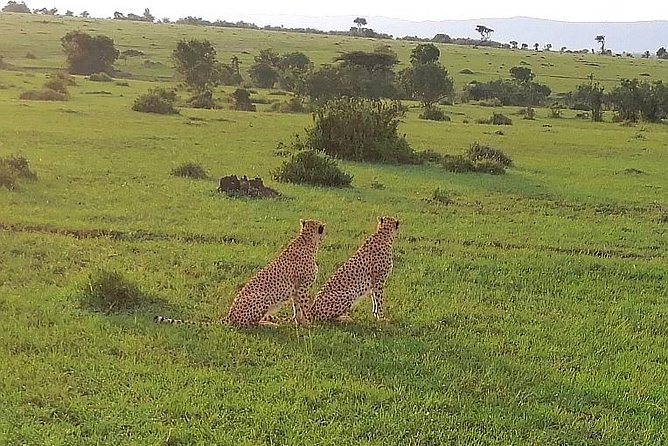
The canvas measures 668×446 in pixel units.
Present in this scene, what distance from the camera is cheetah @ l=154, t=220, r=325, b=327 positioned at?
743 cm

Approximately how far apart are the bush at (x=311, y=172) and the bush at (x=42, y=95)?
18725 mm

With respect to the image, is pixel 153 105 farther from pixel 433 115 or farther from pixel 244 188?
pixel 244 188

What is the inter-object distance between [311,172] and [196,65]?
2801 centimetres

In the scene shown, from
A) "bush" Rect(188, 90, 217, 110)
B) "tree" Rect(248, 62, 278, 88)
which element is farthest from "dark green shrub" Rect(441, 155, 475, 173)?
"tree" Rect(248, 62, 278, 88)

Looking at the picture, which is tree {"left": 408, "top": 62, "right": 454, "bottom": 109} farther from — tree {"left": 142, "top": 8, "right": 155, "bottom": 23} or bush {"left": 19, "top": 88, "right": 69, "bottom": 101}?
tree {"left": 142, "top": 8, "right": 155, "bottom": 23}

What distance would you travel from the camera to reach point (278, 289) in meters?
7.41

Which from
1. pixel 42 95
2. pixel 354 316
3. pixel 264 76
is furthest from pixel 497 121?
pixel 354 316

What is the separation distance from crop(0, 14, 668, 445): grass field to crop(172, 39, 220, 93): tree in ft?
78.0

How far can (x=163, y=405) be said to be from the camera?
588cm

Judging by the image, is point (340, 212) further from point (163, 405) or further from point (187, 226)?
point (163, 405)

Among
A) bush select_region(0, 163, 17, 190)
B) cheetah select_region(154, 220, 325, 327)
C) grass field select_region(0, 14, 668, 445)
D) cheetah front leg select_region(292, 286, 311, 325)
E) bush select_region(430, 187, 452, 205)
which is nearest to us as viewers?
grass field select_region(0, 14, 668, 445)

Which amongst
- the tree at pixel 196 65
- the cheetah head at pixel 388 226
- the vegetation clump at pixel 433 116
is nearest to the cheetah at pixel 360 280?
the cheetah head at pixel 388 226

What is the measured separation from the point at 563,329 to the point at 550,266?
7.85ft

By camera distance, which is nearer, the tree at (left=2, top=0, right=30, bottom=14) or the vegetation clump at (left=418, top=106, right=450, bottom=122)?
the vegetation clump at (left=418, top=106, right=450, bottom=122)
